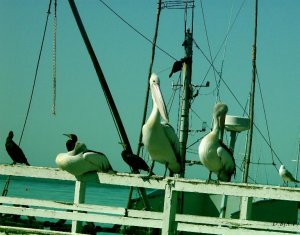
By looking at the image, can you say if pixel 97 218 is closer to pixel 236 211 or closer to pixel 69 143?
pixel 69 143

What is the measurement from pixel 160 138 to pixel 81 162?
1.68 m

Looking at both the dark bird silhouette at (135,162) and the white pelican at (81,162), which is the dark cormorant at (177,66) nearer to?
the dark bird silhouette at (135,162)

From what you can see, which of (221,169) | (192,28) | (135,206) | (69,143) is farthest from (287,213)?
(221,169)

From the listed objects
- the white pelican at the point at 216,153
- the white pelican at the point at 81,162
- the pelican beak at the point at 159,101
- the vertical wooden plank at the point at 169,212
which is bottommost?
the vertical wooden plank at the point at 169,212

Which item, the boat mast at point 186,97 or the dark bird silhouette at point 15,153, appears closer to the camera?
the dark bird silhouette at point 15,153

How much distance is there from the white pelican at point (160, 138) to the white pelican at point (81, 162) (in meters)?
1.04

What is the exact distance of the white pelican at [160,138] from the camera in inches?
374

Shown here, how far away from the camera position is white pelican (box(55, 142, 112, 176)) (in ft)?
26.7

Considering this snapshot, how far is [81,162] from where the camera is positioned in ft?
26.8

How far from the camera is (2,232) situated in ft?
25.4

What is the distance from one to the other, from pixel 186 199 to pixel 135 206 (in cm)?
169

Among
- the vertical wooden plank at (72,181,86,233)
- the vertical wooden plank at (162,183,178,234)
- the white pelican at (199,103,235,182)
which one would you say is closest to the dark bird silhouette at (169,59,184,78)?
the white pelican at (199,103,235,182)

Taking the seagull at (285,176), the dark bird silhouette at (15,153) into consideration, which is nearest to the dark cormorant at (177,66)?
the dark bird silhouette at (15,153)

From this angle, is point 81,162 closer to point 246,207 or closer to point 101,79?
point 246,207
